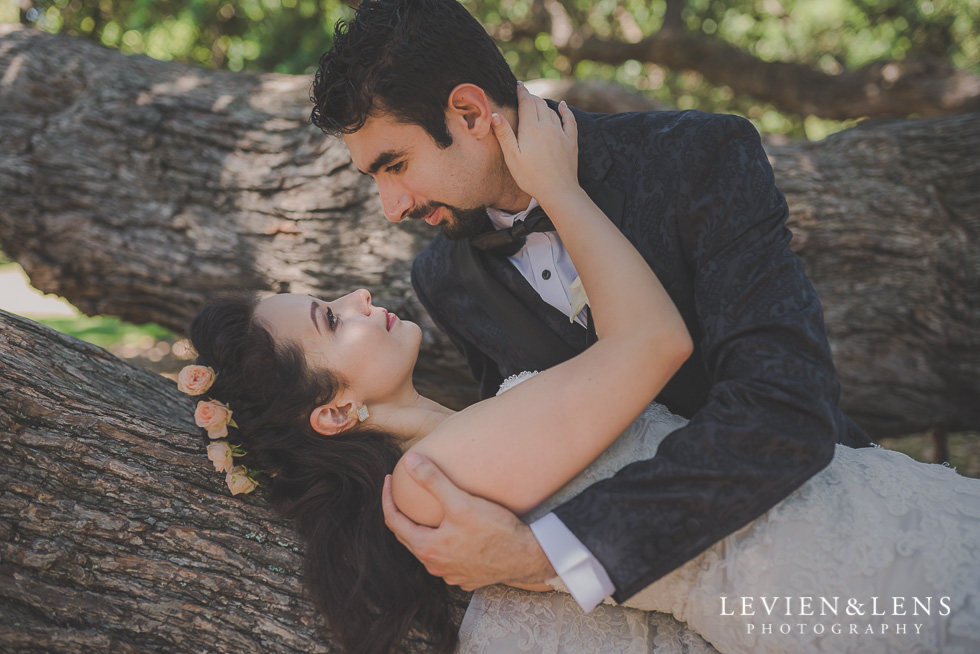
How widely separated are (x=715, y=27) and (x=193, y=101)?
10.5 metres

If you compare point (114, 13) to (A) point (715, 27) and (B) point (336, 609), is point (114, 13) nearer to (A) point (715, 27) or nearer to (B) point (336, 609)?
(A) point (715, 27)

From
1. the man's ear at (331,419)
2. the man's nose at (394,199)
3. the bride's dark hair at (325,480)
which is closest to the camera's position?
the bride's dark hair at (325,480)

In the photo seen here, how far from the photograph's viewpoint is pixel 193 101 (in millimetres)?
4480

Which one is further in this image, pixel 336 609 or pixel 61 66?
pixel 61 66

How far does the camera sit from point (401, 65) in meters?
2.60

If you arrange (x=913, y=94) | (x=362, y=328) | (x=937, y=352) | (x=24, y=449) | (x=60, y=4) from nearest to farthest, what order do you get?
(x=24, y=449) < (x=362, y=328) < (x=937, y=352) < (x=913, y=94) < (x=60, y=4)

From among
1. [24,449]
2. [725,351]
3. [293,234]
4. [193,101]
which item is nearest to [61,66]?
[193,101]

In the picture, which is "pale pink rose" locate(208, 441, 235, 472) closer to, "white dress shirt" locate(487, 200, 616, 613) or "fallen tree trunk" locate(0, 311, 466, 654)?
"fallen tree trunk" locate(0, 311, 466, 654)

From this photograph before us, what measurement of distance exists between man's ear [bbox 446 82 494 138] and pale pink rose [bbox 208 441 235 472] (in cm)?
149

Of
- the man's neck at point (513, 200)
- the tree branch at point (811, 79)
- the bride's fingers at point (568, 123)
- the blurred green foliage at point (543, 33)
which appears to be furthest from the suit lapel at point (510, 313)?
the blurred green foliage at point (543, 33)

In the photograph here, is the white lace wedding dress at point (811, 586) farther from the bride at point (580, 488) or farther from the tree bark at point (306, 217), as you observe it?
the tree bark at point (306, 217)

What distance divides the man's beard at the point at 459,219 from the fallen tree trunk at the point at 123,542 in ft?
4.19

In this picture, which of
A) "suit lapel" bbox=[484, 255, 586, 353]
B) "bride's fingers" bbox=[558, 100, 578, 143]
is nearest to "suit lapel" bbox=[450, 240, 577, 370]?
"suit lapel" bbox=[484, 255, 586, 353]

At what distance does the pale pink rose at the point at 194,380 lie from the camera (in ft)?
7.80
